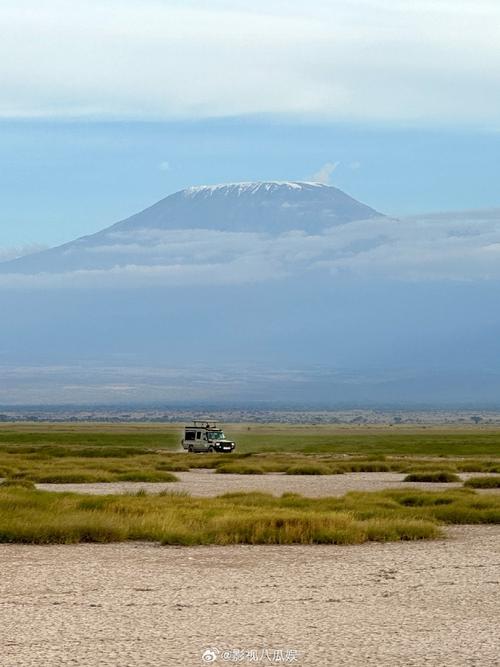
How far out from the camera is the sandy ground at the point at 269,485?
38.8 meters

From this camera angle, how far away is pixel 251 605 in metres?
15.7

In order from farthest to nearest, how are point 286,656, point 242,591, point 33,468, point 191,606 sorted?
point 33,468 < point 242,591 < point 191,606 < point 286,656

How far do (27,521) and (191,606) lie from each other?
28.4ft

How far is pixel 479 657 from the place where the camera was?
41.4 ft

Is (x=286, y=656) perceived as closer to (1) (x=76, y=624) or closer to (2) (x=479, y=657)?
(2) (x=479, y=657)

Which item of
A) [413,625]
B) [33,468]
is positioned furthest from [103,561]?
[33,468]

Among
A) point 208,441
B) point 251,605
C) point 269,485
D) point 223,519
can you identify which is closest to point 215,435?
point 208,441

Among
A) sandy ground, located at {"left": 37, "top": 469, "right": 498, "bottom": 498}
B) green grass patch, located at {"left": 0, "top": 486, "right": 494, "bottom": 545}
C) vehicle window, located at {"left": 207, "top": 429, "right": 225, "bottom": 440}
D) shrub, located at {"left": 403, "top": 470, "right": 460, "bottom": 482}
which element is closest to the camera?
green grass patch, located at {"left": 0, "top": 486, "right": 494, "bottom": 545}

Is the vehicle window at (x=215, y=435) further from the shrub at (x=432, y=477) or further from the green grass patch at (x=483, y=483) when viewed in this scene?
the green grass patch at (x=483, y=483)

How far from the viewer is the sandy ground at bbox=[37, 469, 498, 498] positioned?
38812 mm

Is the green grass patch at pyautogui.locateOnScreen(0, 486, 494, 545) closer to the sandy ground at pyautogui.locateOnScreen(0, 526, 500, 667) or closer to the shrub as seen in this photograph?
the sandy ground at pyautogui.locateOnScreen(0, 526, 500, 667)

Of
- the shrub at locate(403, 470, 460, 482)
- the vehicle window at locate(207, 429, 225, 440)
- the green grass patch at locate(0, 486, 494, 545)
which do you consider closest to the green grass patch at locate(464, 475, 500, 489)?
the shrub at locate(403, 470, 460, 482)

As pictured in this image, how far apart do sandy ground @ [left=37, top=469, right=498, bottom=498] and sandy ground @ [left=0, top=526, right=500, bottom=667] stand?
16.1m

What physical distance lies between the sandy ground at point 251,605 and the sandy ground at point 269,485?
1608 centimetres
